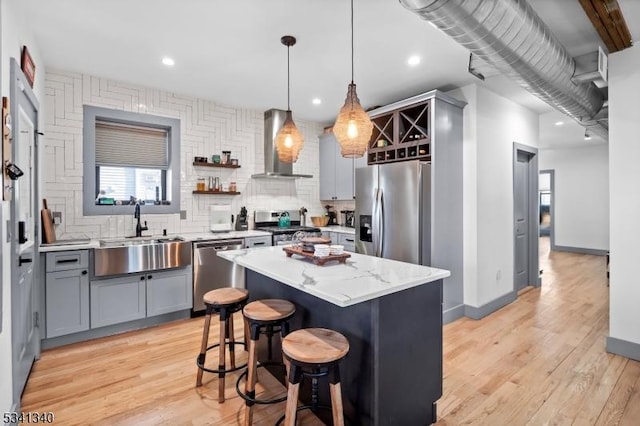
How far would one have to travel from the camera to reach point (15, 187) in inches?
80.0

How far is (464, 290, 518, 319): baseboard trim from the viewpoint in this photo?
3.75m

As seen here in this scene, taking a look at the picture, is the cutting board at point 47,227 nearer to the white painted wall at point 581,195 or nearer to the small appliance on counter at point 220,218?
the small appliance on counter at point 220,218

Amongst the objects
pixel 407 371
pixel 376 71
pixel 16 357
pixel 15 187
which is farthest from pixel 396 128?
pixel 16 357

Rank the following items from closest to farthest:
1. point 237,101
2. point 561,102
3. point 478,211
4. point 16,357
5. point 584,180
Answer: point 16,357 → point 561,102 → point 478,211 → point 237,101 → point 584,180

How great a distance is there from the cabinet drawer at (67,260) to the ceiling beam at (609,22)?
4.50m

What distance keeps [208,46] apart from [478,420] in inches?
139

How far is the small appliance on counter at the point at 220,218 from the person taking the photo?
4457 millimetres

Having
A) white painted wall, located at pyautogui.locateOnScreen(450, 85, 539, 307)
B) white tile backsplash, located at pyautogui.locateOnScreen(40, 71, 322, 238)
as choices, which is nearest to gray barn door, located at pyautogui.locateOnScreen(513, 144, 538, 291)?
white painted wall, located at pyautogui.locateOnScreen(450, 85, 539, 307)

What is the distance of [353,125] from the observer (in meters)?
2.11

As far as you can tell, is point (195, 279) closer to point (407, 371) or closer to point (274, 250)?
point (274, 250)

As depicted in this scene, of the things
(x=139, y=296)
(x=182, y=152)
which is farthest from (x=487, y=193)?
(x=139, y=296)

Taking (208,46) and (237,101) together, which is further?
(237,101)

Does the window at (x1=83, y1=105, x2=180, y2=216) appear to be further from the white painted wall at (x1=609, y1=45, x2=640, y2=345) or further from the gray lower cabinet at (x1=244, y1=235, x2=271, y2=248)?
the white painted wall at (x1=609, y1=45, x2=640, y2=345)

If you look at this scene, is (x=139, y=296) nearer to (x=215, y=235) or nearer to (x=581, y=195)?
(x=215, y=235)
